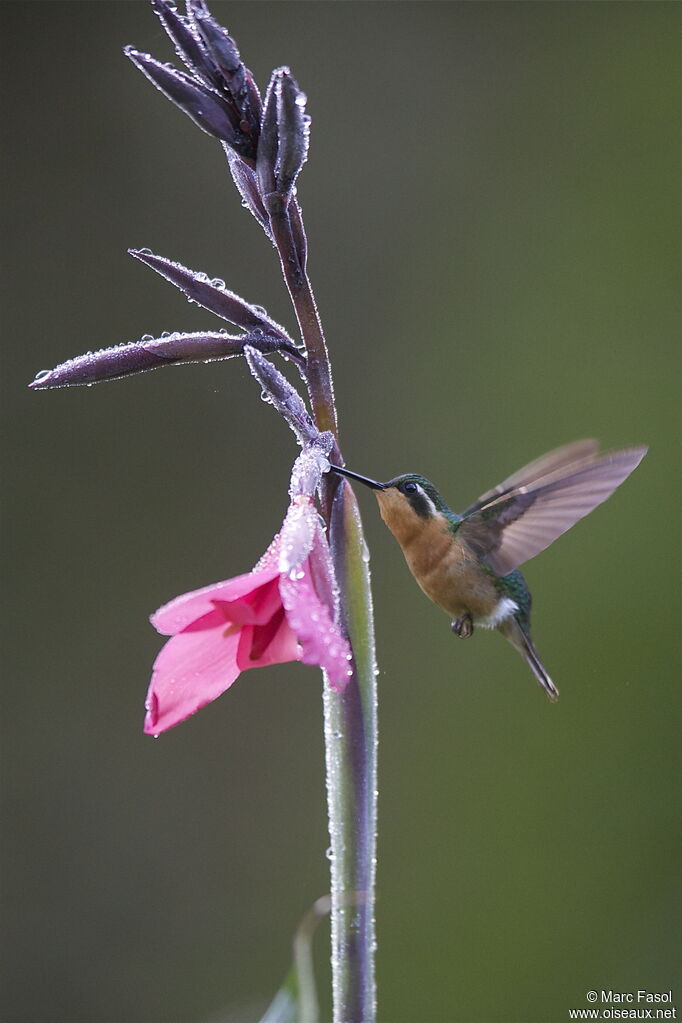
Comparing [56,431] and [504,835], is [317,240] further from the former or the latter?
[504,835]

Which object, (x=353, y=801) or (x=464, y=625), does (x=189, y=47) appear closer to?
(x=353, y=801)

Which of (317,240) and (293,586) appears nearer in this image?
(293,586)

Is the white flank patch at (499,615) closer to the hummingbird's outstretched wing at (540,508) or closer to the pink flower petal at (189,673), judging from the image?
the hummingbird's outstretched wing at (540,508)

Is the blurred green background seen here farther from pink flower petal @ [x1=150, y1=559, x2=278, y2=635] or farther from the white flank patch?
pink flower petal @ [x1=150, y1=559, x2=278, y2=635]

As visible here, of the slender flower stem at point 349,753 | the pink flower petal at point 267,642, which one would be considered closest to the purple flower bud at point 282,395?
the slender flower stem at point 349,753

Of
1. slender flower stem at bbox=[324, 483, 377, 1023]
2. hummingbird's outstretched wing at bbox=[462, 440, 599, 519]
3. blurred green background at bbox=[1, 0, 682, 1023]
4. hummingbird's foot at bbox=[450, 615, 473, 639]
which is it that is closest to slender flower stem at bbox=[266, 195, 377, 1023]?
slender flower stem at bbox=[324, 483, 377, 1023]

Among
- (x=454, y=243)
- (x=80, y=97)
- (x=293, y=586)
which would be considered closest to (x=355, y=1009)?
(x=293, y=586)

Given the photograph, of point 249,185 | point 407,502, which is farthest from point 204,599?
point 407,502
